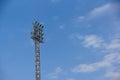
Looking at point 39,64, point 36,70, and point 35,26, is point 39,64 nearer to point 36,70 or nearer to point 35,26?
point 36,70

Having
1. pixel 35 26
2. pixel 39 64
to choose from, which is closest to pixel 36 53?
pixel 39 64

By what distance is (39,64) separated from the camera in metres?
62.7

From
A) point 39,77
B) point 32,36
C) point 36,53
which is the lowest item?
point 39,77

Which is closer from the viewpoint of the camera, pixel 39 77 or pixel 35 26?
pixel 39 77

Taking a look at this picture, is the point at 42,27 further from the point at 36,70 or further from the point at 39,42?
the point at 36,70

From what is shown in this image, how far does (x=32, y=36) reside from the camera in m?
66.8

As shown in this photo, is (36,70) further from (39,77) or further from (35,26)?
(35,26)

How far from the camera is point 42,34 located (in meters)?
67.9

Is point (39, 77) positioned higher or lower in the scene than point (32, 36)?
lower

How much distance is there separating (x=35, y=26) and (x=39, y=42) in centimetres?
297

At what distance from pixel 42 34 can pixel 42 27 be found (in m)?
→ 1.24

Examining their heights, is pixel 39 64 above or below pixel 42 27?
below

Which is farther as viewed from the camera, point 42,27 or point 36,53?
point 42,27

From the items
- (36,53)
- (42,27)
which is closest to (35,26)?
(42,27)
